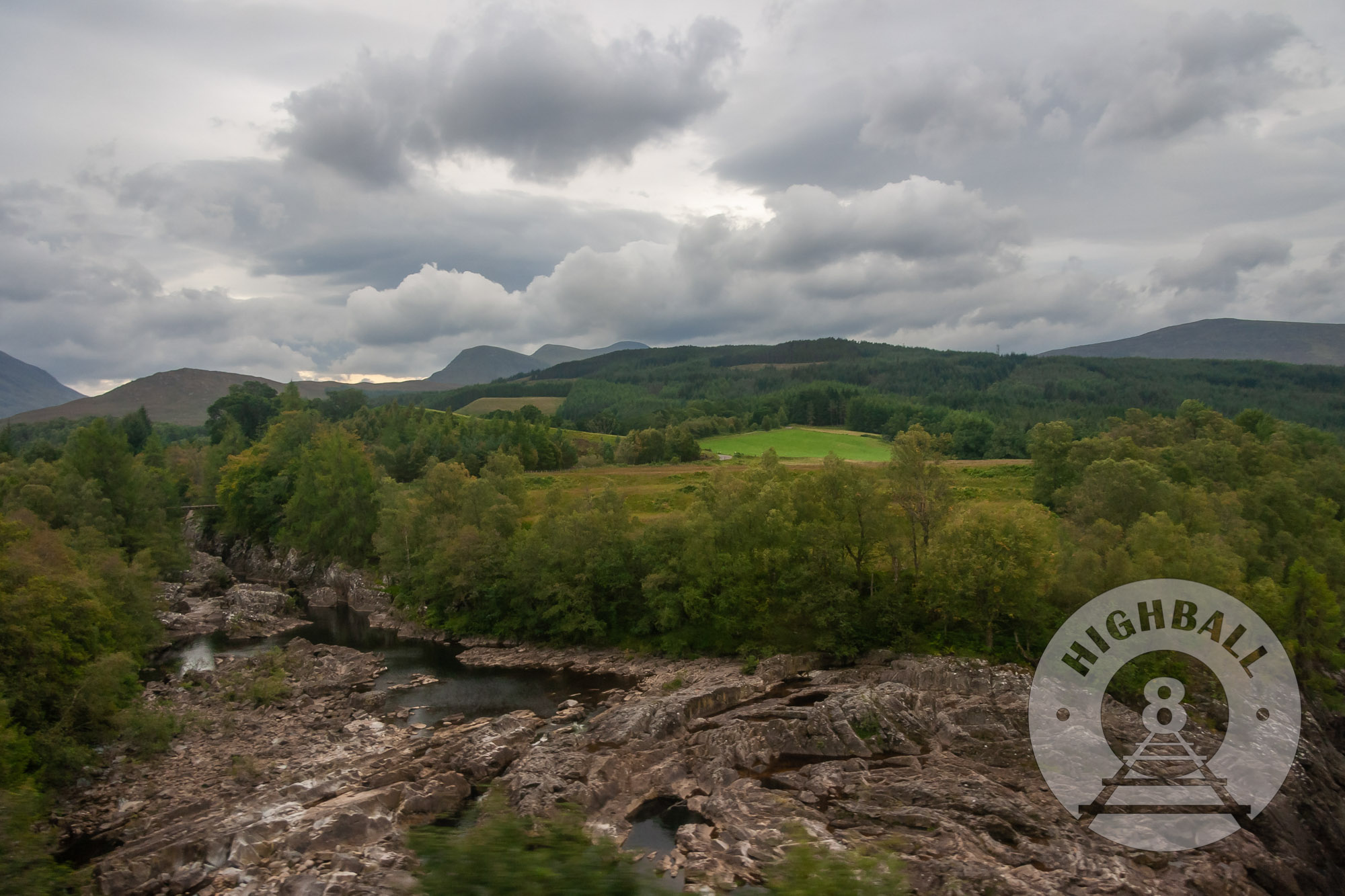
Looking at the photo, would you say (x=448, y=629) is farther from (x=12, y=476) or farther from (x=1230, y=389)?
(x=1230, y=389)

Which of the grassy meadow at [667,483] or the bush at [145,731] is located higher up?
the grassy meadow at [667,483]

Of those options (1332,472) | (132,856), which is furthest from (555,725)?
(1332,472)

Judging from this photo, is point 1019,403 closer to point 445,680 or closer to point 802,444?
point 802,444

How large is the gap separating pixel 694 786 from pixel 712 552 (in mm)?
17953

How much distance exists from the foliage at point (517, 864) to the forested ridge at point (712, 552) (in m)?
7.85

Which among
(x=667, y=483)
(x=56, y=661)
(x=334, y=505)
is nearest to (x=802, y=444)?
(x=667, y=483)

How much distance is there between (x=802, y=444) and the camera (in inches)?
4582

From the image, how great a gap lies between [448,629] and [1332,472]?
247 feet

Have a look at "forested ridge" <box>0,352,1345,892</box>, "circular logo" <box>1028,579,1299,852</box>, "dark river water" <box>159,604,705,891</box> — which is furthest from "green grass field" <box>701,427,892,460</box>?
"circular logo" <box>1028,579,1299,852</box>

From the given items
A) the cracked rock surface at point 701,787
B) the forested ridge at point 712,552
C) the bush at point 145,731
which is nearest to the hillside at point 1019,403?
the forested ridge at point 712,552

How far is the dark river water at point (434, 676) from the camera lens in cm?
3644

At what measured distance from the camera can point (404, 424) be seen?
341ft

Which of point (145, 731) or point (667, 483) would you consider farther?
point (667, 483)

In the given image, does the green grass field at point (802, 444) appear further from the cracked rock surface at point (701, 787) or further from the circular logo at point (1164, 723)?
the cracked rock surface at point (701, 787)
